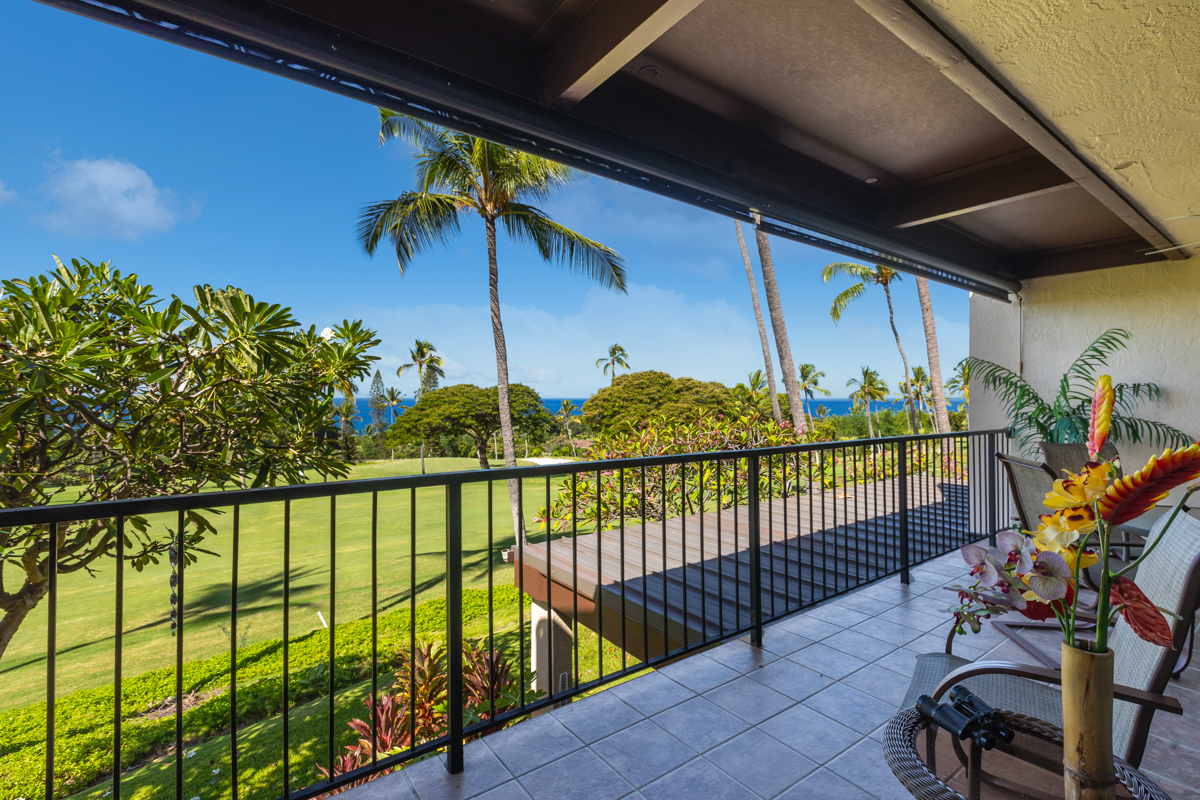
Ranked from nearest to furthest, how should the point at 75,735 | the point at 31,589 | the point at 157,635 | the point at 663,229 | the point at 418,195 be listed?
the point at 31,589, the point at 75,735, the point at 418,195, the point at 157,635, the point at 663,229

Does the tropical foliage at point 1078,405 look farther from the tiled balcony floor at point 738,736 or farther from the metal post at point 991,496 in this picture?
the tiled balcony floor at point 738,736

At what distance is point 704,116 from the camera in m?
2.75

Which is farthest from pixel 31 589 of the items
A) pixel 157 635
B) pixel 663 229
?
pixel 663 229

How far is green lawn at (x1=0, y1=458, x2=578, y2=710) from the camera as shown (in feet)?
35.6

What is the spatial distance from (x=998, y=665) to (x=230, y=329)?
437 centimetres

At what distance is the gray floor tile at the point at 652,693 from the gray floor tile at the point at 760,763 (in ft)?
1.05

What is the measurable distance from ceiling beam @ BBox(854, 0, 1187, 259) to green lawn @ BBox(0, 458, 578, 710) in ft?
20.6

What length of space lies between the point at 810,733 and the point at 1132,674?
3.40ft

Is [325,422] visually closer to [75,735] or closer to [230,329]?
[230,329]

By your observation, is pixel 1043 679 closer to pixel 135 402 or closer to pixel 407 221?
pixel 135 402

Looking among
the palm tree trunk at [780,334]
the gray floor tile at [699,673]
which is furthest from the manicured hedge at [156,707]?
the palm tree trunk at [780,334]

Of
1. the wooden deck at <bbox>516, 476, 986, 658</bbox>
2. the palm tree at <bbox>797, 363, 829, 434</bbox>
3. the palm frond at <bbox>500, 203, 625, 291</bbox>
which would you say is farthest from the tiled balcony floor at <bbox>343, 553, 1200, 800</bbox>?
the palm tree at <bbox>797, 363, 829, 434</bbox>

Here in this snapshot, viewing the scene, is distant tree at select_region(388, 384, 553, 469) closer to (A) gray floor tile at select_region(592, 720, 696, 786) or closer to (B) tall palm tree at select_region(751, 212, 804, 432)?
(B) tall palm tree at select_region(751, 212, 804, 432)

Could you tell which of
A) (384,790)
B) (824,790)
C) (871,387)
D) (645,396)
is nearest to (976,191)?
(824,790)
